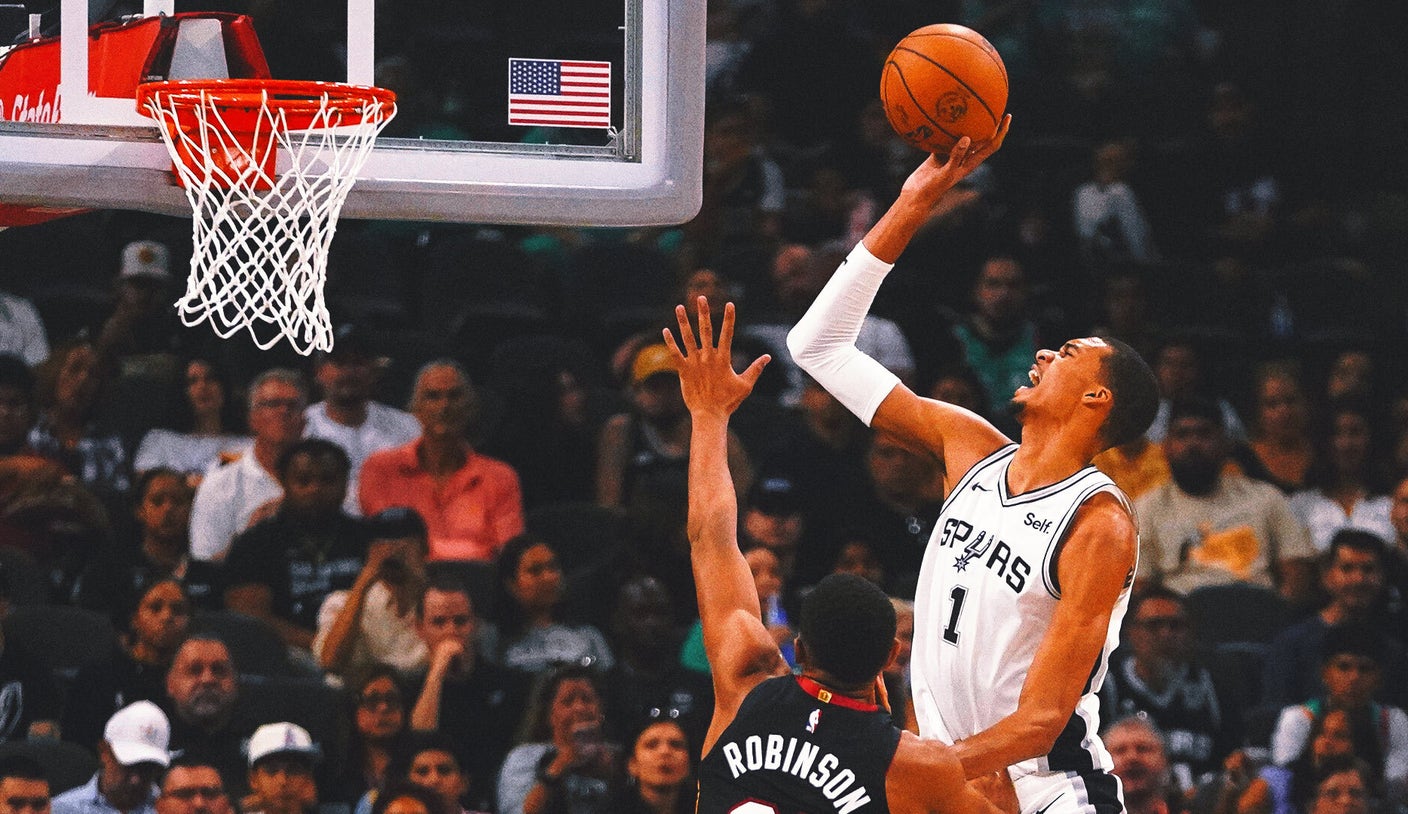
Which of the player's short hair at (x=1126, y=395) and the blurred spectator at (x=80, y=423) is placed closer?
the player's short hair at (x=1126, y=395)

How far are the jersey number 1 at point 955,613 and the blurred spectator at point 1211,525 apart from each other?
12.6 ft

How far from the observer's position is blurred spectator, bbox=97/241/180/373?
26.2 feet

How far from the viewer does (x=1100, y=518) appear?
4.12 m

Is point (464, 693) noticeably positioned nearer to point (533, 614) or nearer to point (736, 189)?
point (533, 614)

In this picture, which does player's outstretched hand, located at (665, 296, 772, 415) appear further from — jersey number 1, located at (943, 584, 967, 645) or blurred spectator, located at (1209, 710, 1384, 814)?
blurred spectator, located at (1209, 710, 1384, 814)

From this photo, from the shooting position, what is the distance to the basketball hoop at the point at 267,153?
456 centimetres

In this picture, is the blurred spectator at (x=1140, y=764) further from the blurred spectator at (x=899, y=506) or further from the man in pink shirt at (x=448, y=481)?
the man in pink shirt at (x=448, y=481)

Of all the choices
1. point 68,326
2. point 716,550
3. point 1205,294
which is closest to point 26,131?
point 716,550

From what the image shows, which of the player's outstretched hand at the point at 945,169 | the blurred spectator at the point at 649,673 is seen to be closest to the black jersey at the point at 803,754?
the player's outstretched hand at the point at 945,169

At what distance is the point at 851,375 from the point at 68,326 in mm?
4504

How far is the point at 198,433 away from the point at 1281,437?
4.42 m

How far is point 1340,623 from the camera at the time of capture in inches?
296

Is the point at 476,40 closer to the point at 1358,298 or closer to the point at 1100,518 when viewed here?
the point at 1100,518

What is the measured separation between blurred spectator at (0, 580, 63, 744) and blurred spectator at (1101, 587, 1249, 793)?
3.60 m
